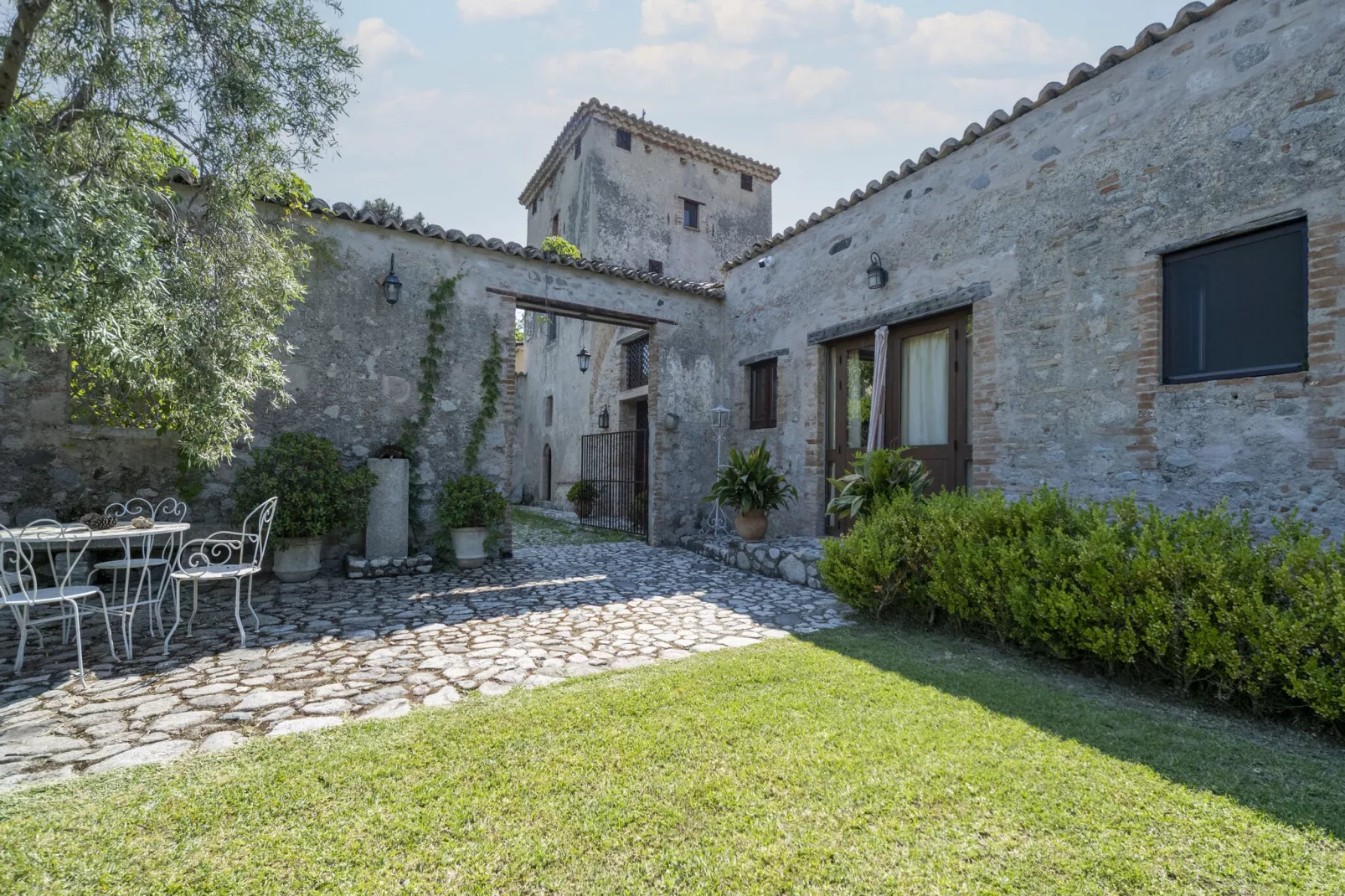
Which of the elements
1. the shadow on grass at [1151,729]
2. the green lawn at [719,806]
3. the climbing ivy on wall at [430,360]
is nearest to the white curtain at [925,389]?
the shadow on grass at [1151,729]

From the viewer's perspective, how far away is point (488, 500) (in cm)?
656

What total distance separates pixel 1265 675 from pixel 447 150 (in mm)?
7810

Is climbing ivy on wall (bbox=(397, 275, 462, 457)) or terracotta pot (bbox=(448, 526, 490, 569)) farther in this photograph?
climbing ivy on wall (bbox=(397, 275, 462, 457))

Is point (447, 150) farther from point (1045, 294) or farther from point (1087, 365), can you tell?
point (1087, 365)

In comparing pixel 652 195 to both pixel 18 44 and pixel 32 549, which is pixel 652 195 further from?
pixel 32 549

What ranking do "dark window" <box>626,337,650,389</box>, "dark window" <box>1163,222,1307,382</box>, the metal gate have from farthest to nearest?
"dark window" <box>626,337,650,389</box>, the metal gate, "dark window" <box>1163,222,1307,382</box>

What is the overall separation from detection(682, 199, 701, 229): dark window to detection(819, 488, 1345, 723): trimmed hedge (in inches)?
495

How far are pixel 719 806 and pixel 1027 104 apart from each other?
6478 millimetres

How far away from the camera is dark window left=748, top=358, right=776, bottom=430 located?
8602 millimetres

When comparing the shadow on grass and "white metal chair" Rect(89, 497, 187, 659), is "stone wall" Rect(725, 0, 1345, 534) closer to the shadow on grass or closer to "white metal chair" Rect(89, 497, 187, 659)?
the shadow on grass

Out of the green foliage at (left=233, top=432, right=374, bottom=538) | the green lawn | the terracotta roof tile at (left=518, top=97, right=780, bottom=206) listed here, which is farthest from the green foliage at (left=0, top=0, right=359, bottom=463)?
the terracotta roof tile at (left=518, top=97, right=780, bottom=206)

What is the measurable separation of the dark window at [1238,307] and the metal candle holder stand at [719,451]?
17.1 ft

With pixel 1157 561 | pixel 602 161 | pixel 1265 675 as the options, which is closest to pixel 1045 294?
pixel 1157 561

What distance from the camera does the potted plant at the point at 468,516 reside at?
253 inches
